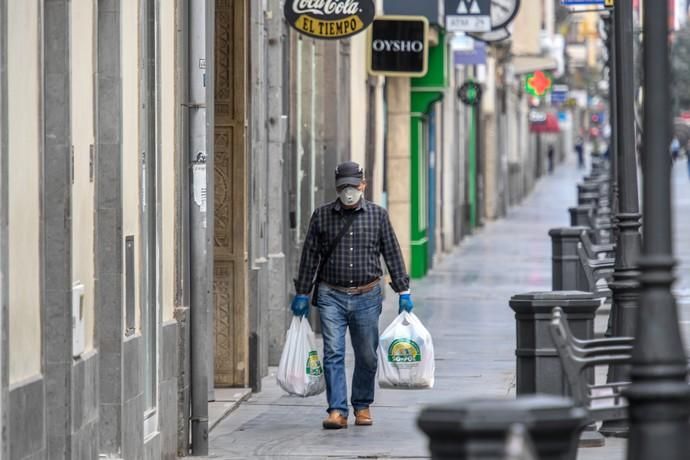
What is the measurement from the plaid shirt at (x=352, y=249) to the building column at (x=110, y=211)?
3.08 m

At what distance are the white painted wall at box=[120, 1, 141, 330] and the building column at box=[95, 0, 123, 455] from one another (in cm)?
13

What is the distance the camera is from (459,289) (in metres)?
27.2

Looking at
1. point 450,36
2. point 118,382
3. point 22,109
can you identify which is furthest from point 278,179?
point 450,36

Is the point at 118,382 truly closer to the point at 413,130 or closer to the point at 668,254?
the point at 668,254

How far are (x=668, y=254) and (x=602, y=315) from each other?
15.8 m

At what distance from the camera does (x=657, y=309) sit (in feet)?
22.3

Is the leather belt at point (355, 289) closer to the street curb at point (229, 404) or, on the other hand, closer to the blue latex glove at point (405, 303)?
the blue latex glove at point (405, 303)

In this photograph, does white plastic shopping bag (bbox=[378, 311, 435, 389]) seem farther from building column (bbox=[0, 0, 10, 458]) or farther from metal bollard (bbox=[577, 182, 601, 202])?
metal bollard (bbox=[577, 182, 601, 202])

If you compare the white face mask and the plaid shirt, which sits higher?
the white face mask

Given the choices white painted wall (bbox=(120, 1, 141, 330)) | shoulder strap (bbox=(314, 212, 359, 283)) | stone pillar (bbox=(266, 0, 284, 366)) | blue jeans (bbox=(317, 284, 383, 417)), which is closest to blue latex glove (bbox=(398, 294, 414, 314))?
blue jeans (bbox=(317, 284, 383, 417))

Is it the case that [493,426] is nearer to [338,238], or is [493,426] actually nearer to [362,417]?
[338,238]

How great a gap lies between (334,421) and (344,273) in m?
0.98

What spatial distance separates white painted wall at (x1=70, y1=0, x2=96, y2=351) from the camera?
9.55 metres

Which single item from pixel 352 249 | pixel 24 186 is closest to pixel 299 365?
pixel 352 249
